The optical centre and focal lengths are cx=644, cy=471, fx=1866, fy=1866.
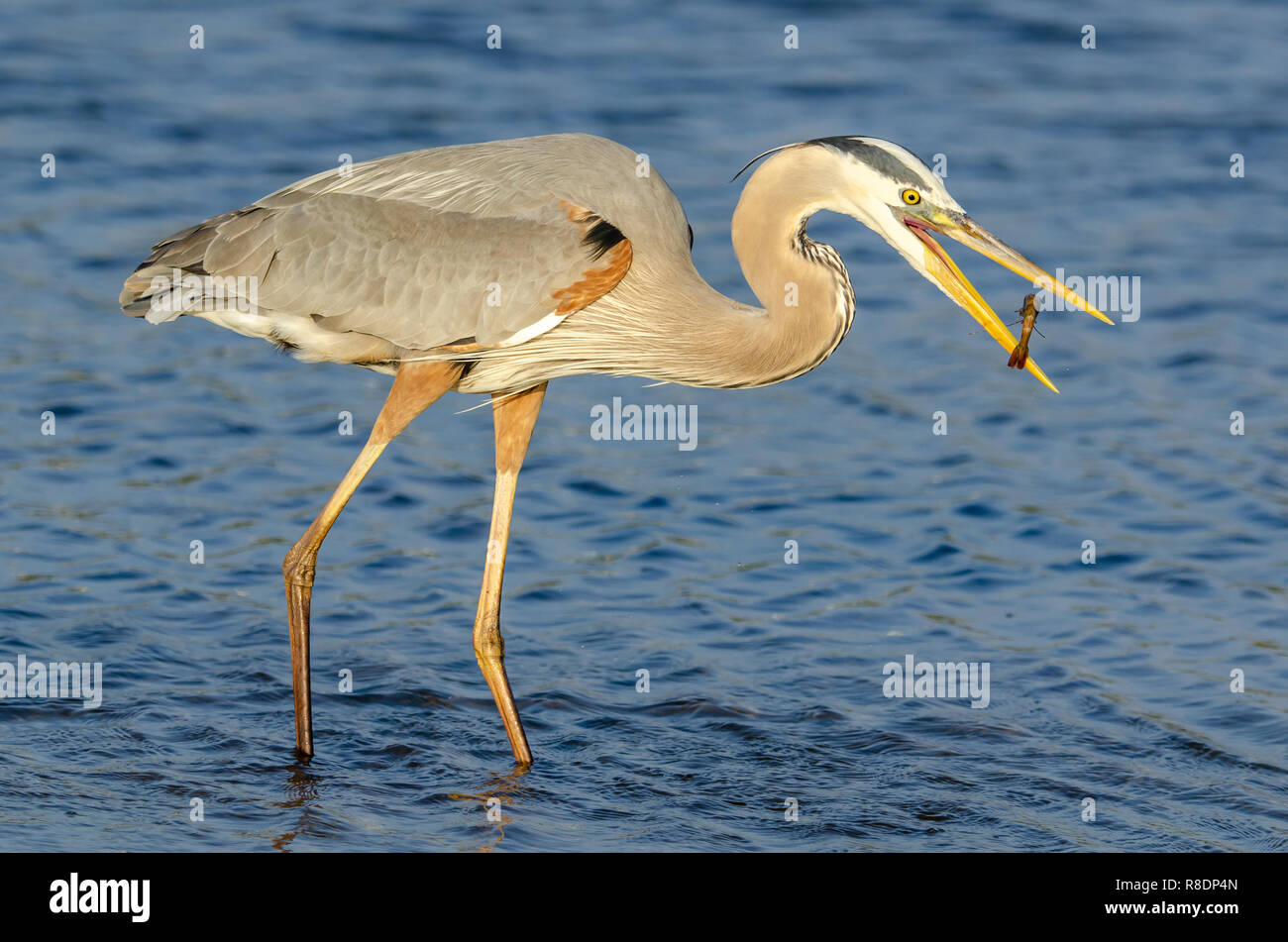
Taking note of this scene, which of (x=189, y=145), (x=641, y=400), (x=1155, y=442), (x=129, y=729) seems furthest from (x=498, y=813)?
(x=189, y=145)

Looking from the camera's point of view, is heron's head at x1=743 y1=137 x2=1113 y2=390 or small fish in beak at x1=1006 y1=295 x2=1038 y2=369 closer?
heron's head at x1=743 y1=137 x2=1113 y2=390

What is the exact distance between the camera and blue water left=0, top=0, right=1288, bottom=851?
775 cm

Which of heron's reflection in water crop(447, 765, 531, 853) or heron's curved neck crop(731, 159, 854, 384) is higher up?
heron's curved neck crop(731, 159, 854, 384)

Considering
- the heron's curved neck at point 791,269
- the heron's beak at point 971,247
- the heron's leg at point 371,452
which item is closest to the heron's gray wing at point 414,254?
the heron's leg at point 371,452

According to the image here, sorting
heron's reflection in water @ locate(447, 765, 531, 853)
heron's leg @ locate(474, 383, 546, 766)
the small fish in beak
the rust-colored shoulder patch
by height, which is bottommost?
heron's reflection in water @ locate(447, 765, 531, 853)

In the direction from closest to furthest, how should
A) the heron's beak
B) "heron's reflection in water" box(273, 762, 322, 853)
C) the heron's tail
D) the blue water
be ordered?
"heron's reflection in water" box(273, 762, 322, 853), the heron's beak, the blue water, the heron's tail

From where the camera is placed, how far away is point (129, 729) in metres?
8.00

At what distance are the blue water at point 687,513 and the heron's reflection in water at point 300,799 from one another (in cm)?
2

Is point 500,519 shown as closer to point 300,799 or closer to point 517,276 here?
point 517,276

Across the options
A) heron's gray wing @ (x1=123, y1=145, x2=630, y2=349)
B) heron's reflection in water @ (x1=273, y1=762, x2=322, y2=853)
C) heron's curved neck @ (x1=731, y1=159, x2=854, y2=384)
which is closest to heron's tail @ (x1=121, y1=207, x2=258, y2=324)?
heron's gray wing @ (x1=123, y1=145, x2=630, y2=349)

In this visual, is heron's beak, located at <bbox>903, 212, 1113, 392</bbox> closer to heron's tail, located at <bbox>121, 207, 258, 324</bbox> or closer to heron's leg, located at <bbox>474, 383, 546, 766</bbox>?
heron's leg, located at <bbox>474, 383, 546, 766</bbox>

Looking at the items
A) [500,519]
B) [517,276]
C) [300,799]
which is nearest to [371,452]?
[500,519]

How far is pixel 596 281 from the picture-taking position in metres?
7.78

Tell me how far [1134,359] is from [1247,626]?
12.5 feet
